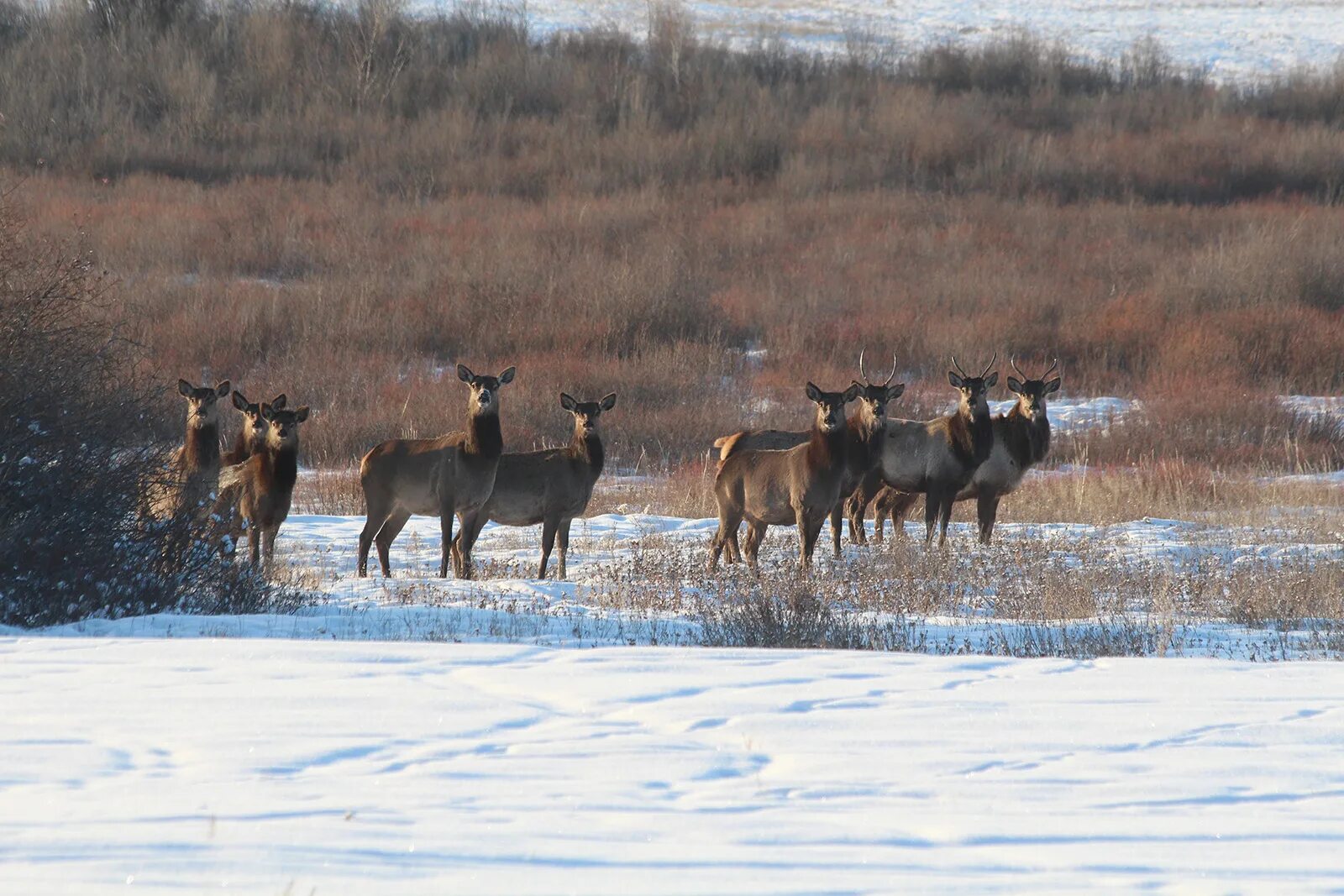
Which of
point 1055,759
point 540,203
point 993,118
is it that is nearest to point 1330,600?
point 1055,759

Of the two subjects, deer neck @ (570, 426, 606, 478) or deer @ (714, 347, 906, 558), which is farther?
deer neck @ (570, 426, 606, 478)

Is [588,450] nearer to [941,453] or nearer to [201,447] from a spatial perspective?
[201,447]

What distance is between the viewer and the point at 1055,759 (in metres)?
4.84

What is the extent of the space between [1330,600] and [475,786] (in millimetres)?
7917

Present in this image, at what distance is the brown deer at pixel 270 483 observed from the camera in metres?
12.6

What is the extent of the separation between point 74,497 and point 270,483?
2853mm

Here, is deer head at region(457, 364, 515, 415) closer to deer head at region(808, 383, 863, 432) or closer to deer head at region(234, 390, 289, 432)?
deer head at region(234, 390, 289, 432)

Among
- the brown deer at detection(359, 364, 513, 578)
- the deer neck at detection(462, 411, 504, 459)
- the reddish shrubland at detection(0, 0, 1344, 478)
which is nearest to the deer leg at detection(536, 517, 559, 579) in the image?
the brown deer at detection(359, 364, 513, 578)

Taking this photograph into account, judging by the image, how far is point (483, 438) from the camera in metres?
13.2

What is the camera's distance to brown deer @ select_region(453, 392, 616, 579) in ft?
43.6

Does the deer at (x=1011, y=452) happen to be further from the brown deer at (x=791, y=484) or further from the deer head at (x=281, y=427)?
the deer head at (x=281, y=427)

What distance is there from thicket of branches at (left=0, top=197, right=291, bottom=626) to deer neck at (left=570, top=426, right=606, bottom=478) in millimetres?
3616

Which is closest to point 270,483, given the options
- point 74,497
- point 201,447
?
point 201,447

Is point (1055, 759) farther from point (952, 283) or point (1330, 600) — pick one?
point (952, 283)
